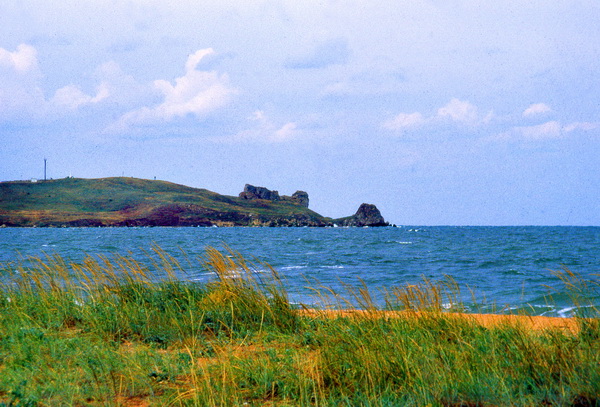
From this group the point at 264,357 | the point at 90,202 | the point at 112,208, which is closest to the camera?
the point at 264,357

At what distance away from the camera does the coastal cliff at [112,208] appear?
6112 inches

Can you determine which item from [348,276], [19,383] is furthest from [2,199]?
[19,383]

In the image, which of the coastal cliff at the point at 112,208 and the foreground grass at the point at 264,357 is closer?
the foreground grass at the point at 264,357

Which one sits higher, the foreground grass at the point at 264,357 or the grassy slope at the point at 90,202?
the grassy slope at the point at 90,202

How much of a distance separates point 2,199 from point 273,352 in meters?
180

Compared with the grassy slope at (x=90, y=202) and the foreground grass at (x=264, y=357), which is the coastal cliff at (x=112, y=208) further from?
the foreground grass at (x=264, y=357)

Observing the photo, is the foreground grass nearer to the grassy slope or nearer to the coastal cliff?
the coastal cliff

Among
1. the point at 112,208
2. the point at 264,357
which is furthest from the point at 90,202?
the point at 264,357

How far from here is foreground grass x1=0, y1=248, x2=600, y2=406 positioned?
4191 millimetres

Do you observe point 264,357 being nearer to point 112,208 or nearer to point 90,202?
point 112,208

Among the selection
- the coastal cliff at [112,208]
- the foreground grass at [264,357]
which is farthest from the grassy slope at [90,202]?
the foreground grass at [264,357]

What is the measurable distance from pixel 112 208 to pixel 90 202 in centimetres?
877

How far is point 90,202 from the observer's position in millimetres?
174875

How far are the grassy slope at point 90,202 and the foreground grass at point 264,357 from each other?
524 ft
